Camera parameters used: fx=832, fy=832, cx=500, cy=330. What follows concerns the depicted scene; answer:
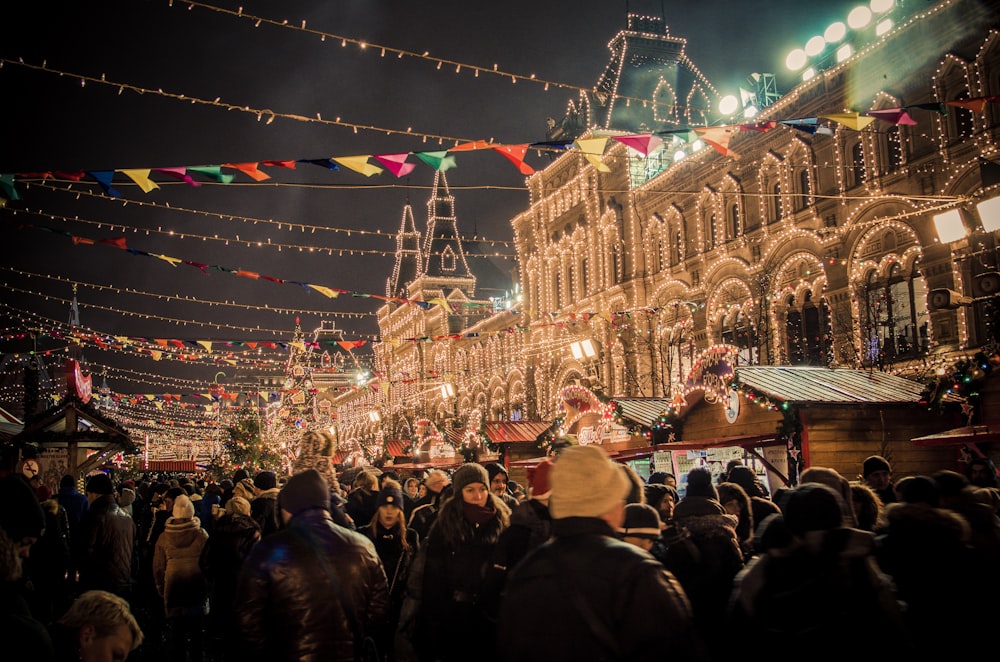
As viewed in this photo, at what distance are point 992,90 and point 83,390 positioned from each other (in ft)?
80.3

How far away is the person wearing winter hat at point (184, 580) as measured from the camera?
314 inches

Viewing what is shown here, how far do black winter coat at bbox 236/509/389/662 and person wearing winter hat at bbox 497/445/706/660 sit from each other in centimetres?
140

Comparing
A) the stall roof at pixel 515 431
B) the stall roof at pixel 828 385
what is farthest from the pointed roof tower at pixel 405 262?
the stall roof at pixel 828 385

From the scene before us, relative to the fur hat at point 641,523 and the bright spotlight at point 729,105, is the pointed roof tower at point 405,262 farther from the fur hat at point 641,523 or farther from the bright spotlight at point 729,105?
the fur hat at point 641,523

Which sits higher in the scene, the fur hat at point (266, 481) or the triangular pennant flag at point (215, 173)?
the triangular pennant flag at point (215, 173)

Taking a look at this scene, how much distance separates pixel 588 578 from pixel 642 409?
16238 mm

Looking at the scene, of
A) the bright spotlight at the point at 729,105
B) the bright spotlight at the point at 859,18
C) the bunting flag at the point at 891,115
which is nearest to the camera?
the bunting flag at the point at 891,115

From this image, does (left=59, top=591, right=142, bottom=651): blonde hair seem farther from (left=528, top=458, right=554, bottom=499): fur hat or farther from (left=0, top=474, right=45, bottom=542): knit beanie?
(left=528, top=458, right=554, bottom=499): fur hat

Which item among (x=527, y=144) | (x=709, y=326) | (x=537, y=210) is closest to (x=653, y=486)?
(x=527, y=144)

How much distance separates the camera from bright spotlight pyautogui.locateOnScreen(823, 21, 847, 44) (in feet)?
68.4

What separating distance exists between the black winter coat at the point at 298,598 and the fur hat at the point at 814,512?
215 centimetres

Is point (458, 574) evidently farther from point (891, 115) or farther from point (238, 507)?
point (891, 115)

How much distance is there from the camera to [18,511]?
406cm

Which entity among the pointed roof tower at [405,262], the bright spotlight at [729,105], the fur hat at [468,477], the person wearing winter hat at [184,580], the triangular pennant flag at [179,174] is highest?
the pointed roof tower at [405,262]
